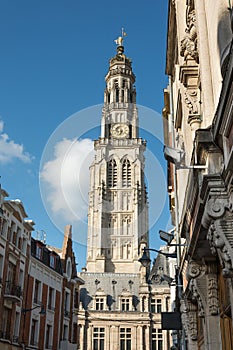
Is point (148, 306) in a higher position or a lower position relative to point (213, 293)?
higher

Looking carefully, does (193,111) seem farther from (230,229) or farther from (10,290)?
(10,290)

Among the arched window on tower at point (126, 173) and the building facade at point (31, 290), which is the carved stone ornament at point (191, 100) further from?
the arched window on tower at point (126, 173)

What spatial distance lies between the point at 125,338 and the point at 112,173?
118ft

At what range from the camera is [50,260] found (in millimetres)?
36969

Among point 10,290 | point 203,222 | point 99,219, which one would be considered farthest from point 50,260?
point 99,219

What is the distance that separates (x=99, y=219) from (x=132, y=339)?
26.6m

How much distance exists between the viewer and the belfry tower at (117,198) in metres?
80.6

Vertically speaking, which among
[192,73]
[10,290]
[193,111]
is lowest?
[10,290]

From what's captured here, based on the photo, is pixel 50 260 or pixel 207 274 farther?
pixel 50 260

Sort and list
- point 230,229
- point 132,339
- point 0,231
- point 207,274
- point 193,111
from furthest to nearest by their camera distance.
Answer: point 132,339
point 0,231
point 193,111
point 207,274
point 230,229

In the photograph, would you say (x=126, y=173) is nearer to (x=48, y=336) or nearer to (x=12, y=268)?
(x=48, y=336)

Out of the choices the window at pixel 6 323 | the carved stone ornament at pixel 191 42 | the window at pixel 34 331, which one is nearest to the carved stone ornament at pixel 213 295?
the carved stone ornament at pixel 191 42

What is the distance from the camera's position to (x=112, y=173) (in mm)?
89750

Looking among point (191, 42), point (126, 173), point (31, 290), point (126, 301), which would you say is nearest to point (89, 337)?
point (126, 301)
